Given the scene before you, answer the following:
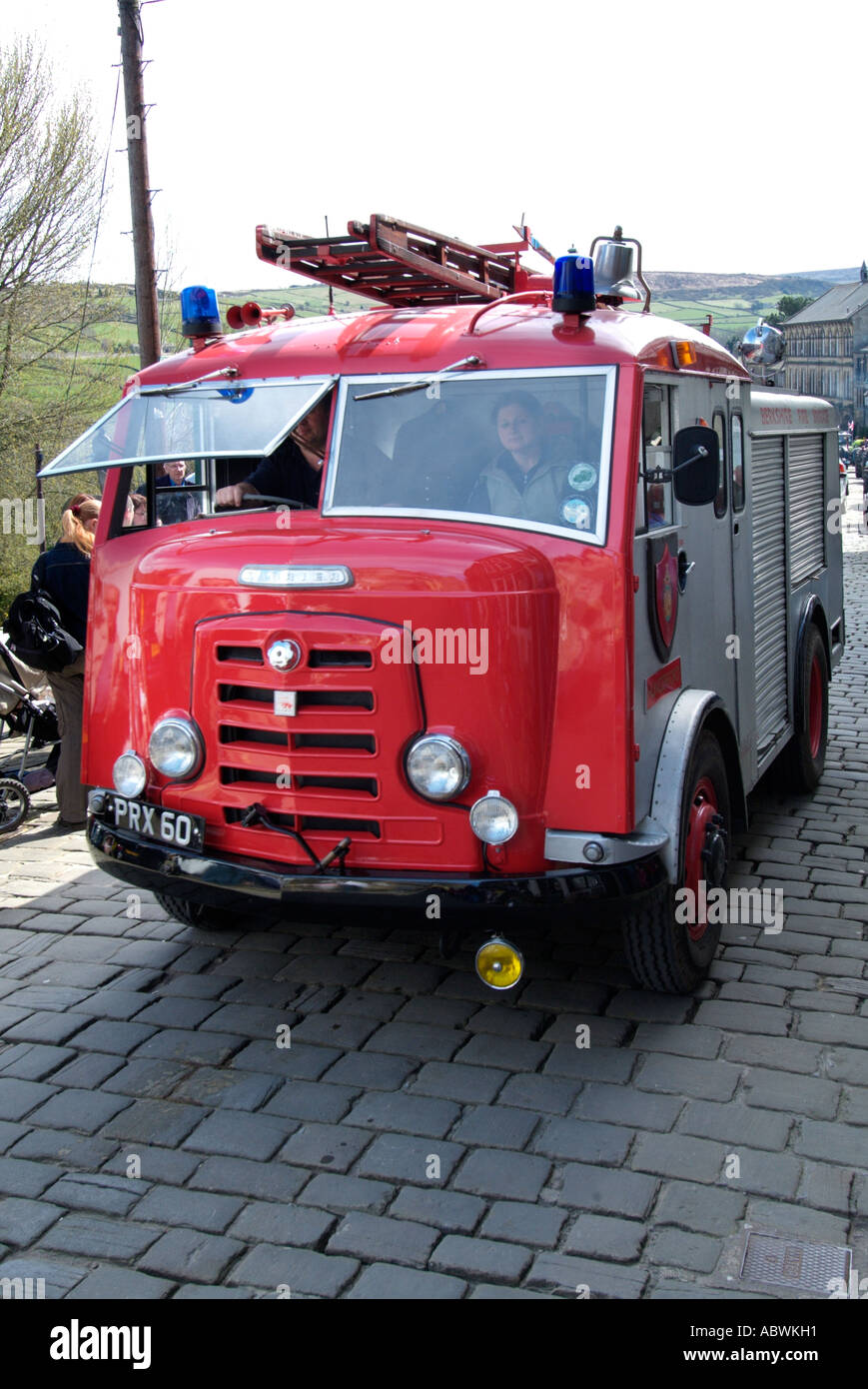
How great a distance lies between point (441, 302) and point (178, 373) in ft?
4.96

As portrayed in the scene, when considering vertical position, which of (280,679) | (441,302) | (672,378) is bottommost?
(280,679)

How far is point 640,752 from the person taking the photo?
4.43 metres

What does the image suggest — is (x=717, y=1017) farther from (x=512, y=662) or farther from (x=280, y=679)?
(x=280, y=679)

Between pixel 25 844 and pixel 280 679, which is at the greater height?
pixel 280 679

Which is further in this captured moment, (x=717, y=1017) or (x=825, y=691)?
(x=825, y=691)

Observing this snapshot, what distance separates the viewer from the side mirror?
4645 millimetres

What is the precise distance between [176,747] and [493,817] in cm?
Result: 124

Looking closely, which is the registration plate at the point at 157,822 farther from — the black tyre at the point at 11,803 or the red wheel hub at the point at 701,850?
the black tyre at the point at 11,803

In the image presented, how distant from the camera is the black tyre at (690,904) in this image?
4.66 metres

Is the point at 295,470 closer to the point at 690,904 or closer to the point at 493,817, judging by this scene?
the point at 493,817

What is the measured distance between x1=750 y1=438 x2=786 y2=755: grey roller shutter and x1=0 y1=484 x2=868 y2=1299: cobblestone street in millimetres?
1093

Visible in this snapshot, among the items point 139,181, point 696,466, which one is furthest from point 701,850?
point 139,181

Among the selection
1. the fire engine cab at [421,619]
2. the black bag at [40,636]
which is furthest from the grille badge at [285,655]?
the black bag at [40,636]

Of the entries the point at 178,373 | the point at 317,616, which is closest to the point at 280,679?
the point at 317,616
